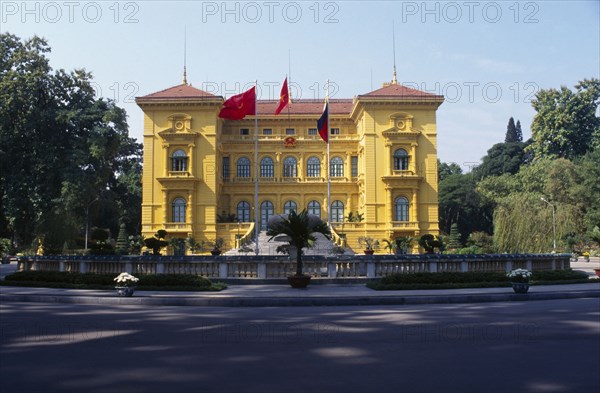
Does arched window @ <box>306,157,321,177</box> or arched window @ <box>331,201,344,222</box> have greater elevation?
arched window @ <box>306,157,321,177</box>

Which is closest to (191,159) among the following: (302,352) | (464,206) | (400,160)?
(400,160)

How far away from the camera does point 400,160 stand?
178 feet

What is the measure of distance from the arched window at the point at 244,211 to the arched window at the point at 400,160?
15494mm

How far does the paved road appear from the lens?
7.16 metres


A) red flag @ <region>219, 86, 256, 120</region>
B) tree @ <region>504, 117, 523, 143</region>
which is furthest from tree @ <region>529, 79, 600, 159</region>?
red flag @ <region>219, 86, 256, 120</region>

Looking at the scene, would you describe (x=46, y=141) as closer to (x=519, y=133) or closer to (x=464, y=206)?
(x=464, y=206)

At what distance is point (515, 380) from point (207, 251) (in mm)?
45517

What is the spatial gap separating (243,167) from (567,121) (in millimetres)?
42662

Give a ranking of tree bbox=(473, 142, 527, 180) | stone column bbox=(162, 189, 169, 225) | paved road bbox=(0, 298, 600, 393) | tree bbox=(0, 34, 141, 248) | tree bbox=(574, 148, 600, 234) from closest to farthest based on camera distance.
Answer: paved road bbox=(0, 298, 600, 393), tree bbox=(0, 34, 141, 248), stone column bbox=(162, 189, 169, 225), tree bbox=(574, 148, 600, 234), tree bbox=(473, 142, 527, 180)

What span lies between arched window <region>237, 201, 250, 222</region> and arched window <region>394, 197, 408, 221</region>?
49.2 ft

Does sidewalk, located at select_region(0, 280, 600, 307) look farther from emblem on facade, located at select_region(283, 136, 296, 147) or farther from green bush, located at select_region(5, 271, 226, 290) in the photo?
emblem on facade, located at select_region(283, 136, 296, 147)

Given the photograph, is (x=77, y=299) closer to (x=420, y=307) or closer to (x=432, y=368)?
(x=420, y=307)

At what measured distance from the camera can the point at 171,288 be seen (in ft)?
67.9

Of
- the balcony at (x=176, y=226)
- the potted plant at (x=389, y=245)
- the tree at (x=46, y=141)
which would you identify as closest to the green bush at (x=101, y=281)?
the tree at (x=46, y=141)
